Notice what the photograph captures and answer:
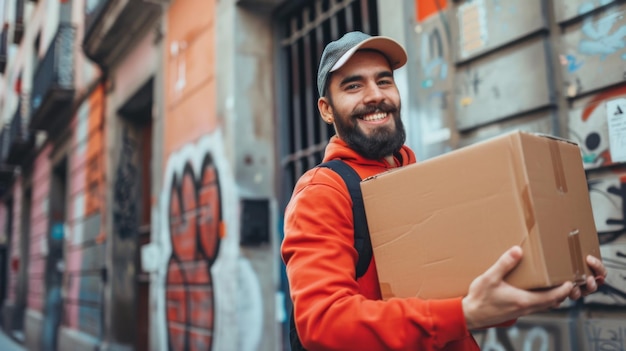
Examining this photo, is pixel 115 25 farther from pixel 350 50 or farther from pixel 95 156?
pixel 350 50

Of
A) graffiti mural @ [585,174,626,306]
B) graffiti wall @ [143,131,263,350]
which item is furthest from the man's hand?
graffiti wall @ [143,131,263,350]

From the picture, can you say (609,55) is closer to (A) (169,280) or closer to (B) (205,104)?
(B) (205,104)

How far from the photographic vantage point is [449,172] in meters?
1.27

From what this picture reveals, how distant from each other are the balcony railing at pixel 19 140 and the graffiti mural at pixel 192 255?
861cm

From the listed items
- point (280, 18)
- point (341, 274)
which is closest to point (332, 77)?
point (341, 274)

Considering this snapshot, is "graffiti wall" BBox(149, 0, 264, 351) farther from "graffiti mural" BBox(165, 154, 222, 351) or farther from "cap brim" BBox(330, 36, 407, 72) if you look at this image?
"cap brim" BBox(330, 36, 407, 72)

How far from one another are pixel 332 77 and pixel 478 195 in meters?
0.58

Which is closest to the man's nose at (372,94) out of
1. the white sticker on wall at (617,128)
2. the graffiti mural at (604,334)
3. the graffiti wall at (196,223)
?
the white sticker on wall at (617,128)

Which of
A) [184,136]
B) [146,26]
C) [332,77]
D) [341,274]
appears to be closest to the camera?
[341,274]

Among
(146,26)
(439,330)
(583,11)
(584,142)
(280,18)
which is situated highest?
(146,26)

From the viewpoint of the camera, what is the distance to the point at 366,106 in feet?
5.07

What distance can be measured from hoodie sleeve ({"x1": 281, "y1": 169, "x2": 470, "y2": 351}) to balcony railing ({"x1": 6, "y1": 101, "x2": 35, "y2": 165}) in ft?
42.5

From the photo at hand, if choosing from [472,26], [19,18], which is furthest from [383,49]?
[19,18]

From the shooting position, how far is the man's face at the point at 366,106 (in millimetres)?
1542
